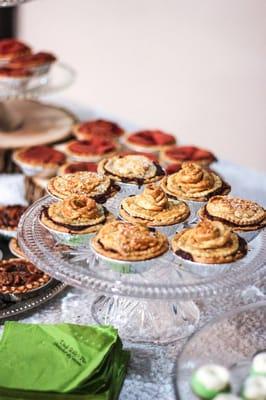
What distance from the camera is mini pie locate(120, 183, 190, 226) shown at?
4.74 feet

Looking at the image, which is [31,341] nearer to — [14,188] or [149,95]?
[14,188]

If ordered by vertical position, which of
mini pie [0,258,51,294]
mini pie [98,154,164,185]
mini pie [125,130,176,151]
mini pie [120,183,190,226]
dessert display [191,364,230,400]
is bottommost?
mini pie [0,258,51,294]

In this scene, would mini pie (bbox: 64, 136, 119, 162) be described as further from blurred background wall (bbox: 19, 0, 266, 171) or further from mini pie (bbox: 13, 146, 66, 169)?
blurred background wall (bbox: 19, 0, 266, 171)

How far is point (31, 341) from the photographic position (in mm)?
1316

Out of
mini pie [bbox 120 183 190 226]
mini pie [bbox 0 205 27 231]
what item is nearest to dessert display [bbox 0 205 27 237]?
mini pie [bbox 0 205 27 231]

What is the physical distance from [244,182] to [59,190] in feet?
2.78

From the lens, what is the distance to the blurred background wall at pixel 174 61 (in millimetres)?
3416

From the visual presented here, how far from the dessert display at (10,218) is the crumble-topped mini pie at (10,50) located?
2.29 feet

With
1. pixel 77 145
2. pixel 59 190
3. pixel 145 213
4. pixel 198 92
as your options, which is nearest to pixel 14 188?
pixel 77 145

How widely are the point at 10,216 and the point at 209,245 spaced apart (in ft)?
2.24

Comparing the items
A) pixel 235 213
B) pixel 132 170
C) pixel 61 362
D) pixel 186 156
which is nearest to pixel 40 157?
pixel 186 156

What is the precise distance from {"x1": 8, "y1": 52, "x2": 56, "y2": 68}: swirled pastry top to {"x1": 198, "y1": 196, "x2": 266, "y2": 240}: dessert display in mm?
1091

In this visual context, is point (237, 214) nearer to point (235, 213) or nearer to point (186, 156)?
point (235, 213)

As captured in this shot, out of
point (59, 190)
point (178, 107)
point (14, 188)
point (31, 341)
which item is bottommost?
point (178, 107)
